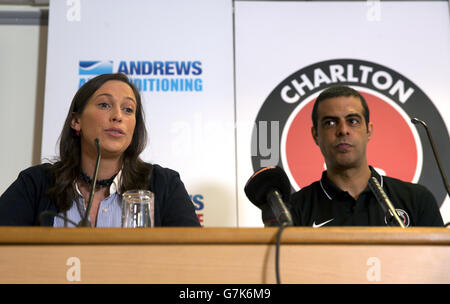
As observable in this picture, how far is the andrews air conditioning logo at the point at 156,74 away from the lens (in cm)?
268

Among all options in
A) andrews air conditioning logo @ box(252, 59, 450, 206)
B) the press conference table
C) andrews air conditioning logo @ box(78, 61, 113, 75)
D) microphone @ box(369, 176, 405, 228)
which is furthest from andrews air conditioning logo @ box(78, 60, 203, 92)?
the press conference table

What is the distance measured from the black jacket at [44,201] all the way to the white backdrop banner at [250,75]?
739 millimetres

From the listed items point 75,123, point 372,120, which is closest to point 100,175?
point 75,123

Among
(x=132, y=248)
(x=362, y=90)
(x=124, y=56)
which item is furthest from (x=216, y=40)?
(x=132, y=248)

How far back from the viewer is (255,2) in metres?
2.82

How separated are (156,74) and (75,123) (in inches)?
32.4

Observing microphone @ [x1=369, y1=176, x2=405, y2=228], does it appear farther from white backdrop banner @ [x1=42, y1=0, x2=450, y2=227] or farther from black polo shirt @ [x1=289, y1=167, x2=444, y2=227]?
white backdrop banner @ [x1=42, y1=0, x2=450, y2=227]

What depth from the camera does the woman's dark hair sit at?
5.69 ft

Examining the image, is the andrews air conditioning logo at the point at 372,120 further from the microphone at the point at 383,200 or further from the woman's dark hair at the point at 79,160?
the microphone at the point at 383,200

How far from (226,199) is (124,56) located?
960mm

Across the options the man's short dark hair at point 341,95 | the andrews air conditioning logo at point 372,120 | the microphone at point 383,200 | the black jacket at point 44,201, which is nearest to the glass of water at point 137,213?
the black jacket at point 44,201
